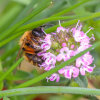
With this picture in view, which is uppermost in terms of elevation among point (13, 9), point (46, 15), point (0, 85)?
point (13, 9)

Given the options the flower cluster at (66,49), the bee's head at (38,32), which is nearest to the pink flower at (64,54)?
the flower cluster at (66,49)

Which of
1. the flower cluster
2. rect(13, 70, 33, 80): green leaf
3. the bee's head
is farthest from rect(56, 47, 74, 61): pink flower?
rect(13, 70, 33, 80): green leaf

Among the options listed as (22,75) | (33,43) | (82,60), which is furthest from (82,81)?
(22,75)

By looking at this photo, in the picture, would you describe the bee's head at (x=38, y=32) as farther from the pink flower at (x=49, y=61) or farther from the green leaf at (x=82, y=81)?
the green leaf at (x=82, y=81)

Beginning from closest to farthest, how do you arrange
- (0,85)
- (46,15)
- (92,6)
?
(0,85)
(46,15)
(92,6)

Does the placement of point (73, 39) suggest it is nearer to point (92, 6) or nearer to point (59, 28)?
point (59, 28)

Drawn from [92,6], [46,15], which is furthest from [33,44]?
[92,6]

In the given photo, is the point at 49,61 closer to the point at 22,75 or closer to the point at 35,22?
the point at 35,22
